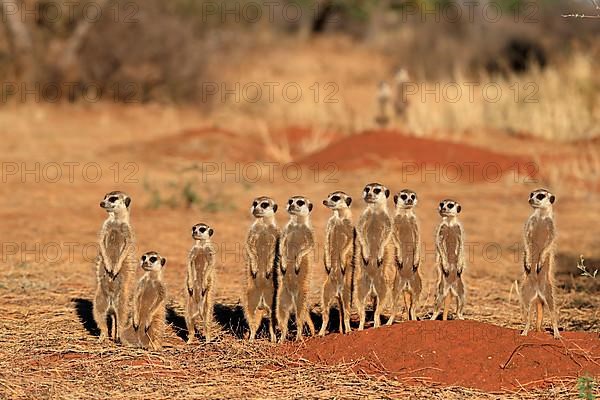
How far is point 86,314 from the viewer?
9.04 metres

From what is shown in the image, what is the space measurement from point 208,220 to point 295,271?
23.6ft

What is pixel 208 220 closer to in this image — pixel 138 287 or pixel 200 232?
pixel 200 232

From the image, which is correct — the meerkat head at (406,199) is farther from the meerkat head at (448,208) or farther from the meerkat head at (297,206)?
the meerkat head at (297,206)

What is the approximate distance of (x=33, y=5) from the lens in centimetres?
2831

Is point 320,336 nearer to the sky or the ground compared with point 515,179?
nearer to the ground

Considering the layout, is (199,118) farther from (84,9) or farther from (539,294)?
(539,294)

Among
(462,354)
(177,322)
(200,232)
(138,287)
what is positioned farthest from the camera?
(177,322)

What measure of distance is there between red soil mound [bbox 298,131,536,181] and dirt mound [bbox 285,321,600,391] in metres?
11.9

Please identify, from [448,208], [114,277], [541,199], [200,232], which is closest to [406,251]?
[448,208]

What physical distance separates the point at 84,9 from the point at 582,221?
17277mm

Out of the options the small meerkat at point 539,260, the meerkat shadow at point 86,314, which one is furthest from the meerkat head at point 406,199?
the meerkat shadow at point 86,314

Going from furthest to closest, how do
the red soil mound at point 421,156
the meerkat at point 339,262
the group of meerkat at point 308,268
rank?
the red soil mound at point 421,156 → the meerkat at point 339,262 → the group of meerkat at point 308,268

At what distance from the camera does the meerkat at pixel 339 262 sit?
780 centimetres

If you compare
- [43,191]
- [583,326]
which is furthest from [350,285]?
[43,191]
